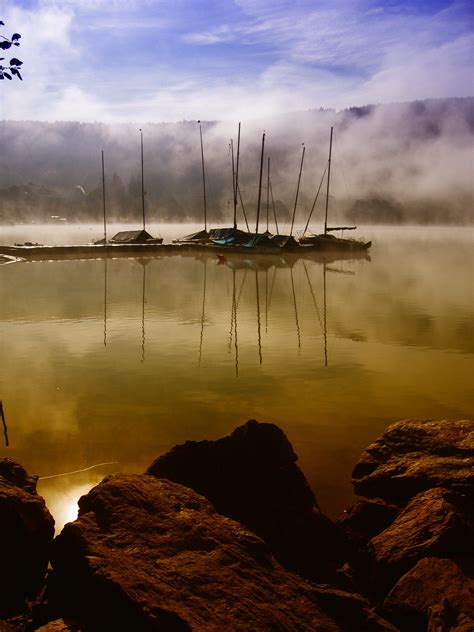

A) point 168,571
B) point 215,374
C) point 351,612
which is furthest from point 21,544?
point 215,374

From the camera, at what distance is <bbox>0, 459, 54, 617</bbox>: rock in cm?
527

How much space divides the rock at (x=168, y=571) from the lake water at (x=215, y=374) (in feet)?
6.61

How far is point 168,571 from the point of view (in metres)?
4.80

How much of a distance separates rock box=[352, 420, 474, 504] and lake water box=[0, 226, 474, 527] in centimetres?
77

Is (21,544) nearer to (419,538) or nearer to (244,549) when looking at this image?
(244,549)

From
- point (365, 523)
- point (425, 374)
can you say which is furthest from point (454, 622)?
point (425, 374)

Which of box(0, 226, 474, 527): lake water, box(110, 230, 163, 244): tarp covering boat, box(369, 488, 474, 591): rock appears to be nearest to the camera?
box(369, 488, 474, 591): rock

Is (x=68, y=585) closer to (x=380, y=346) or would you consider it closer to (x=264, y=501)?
(x=264, y=501)

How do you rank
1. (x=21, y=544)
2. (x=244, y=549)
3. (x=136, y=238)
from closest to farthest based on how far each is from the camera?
1. (x=244, y=549)
2. (x=21, y=544)
3. (x=136, y=238)

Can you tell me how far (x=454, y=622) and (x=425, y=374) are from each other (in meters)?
9.39

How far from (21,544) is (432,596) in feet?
11.5

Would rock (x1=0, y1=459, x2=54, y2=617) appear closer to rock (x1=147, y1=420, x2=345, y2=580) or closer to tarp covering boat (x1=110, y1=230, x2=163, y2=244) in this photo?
rock (x1=147, y1=420, x2=345, y2=580)

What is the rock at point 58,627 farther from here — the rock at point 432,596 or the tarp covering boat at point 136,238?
the tarp covering boat at point 136,238

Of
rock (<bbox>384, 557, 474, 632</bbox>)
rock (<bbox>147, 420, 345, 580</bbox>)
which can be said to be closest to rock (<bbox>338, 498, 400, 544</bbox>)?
rock (<bbox>147, 420, 345, 580</bbox>)
